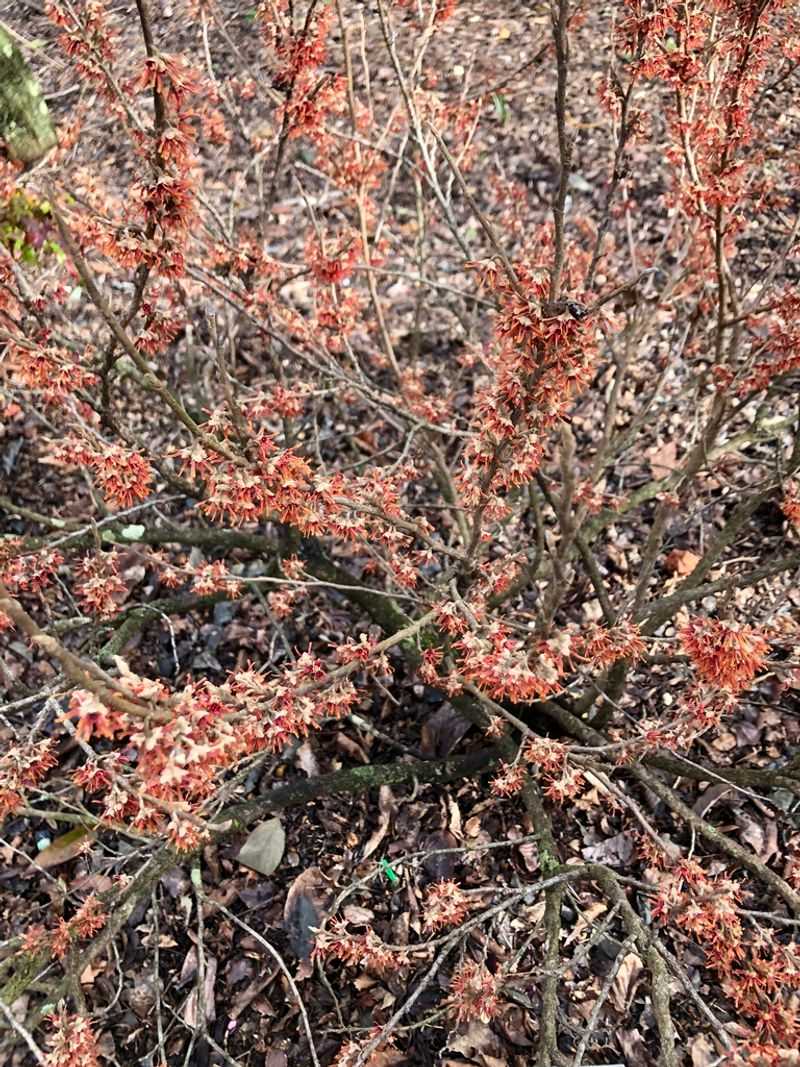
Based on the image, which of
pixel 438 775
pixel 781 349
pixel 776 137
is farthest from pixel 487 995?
pixel 776 137

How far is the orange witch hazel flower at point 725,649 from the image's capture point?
185 cm

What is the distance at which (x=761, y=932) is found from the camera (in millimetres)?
2082

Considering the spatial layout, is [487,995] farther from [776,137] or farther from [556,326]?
[776,137]

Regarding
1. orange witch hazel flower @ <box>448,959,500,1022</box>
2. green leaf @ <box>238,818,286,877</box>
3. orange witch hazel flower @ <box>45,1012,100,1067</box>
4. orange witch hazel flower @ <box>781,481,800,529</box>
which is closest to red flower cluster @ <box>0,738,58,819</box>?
orange witch hazel flower @ <box>45,1012,100,1067</box>

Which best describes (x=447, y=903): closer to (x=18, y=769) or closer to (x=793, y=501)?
(x=18, y=769)

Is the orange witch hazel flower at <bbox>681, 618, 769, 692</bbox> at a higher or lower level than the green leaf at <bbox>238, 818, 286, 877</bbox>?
higher

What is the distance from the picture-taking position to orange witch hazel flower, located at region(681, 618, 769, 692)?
1.85 m

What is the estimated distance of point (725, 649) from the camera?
1860 mm

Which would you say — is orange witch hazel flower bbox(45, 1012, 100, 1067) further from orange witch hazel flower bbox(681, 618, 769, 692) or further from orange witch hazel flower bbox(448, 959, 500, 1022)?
orange witch hazel flower bbox(681, 618, 769, 692)

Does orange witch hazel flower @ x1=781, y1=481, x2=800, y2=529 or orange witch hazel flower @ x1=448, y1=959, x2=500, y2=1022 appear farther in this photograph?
orange witch hazel flower @ x1=781, y1=481, x2=800, y2=529

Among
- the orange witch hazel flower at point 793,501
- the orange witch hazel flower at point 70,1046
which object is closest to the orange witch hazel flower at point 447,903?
the orange witch hazel flower at point 70,1046

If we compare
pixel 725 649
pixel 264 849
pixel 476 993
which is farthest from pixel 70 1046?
pixel 725 649

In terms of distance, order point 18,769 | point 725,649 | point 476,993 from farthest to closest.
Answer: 1. point 476,993
2. point 18,769
3. point 725,649

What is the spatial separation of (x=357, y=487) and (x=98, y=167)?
4.88 meters
